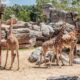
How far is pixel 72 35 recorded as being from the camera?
45.5ft

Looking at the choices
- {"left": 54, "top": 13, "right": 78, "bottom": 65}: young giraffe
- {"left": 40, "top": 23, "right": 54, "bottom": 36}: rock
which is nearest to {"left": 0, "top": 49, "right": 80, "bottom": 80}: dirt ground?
{"left": 54, "top": 13, "right": 78, "bottom": 65}: young giraffe

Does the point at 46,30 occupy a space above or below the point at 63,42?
below

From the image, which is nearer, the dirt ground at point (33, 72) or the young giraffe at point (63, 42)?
the dirt ground at point (33, 72)

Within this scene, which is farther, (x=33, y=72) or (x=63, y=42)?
(x=63, y=42)

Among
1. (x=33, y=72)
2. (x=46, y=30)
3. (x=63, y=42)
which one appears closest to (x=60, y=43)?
(x=63, y=42)

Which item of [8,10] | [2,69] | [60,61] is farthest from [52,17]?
[2,69]

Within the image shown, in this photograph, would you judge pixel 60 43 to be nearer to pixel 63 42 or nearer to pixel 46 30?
pixel 63 42

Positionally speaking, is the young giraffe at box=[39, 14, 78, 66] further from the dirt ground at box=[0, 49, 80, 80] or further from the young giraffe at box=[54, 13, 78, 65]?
the dirt ground at box=[0, 49, 80, 80]

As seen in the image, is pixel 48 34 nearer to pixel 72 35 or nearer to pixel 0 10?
→ pixel 72 35

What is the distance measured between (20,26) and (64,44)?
641cm

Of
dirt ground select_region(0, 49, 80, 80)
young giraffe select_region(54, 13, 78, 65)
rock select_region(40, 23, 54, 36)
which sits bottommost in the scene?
dirt ground select_region(0, 49, 80, 80)

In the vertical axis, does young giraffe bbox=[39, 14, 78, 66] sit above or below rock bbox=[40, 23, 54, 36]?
above

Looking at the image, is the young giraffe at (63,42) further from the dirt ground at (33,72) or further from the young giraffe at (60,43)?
the dirt ground at (33,72)

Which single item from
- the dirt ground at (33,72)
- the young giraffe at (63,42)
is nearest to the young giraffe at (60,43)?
the young giraffe at (63,42)
